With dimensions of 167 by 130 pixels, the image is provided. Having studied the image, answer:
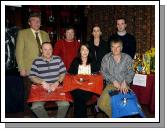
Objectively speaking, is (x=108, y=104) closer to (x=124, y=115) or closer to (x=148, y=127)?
(x=124, y=115)

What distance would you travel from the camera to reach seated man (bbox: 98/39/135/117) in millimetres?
3787

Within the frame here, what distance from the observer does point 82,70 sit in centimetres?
391

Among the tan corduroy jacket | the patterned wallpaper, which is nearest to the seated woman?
the tan corduroy jacket

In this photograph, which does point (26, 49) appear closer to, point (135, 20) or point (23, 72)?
point (23, 72)

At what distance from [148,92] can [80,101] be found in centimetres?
107

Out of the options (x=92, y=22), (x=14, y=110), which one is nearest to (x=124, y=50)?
(x=14, y=110)

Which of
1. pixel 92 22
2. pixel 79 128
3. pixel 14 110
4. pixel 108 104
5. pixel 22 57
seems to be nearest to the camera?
pixel 79 128

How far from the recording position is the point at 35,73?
12.6 ft

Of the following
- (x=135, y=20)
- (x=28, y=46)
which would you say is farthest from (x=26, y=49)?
(x=135, y=20)

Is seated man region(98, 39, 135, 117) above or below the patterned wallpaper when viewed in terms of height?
below

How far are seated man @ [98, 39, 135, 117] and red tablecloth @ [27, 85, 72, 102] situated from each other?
17.1 inches

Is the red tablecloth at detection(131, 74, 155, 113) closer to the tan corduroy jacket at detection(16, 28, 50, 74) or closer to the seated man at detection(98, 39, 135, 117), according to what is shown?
the seated man at detection(98, 39, 135, 117)

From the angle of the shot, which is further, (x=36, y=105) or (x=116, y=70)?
(x=116, y=70)

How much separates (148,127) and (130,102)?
35 cm
